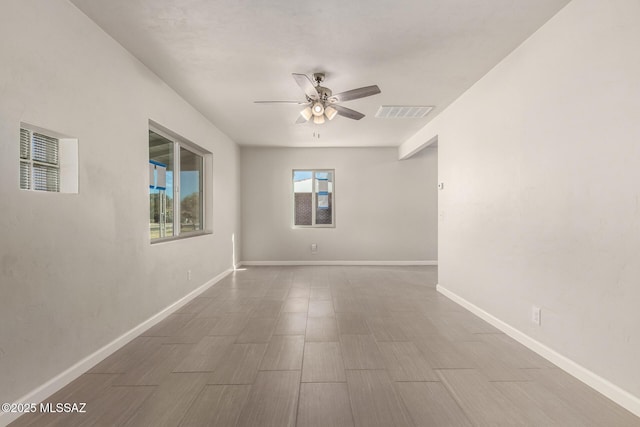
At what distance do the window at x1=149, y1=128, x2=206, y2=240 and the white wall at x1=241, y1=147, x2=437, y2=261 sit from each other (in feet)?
7.08

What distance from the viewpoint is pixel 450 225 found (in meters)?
4.43

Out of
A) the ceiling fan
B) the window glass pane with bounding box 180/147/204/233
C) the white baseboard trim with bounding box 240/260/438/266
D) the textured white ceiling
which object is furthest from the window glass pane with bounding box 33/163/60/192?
the white baseboard trim with bounding box 240/260/438/266

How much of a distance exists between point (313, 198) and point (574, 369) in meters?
5.67

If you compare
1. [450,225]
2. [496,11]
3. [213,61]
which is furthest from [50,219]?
[450,225]

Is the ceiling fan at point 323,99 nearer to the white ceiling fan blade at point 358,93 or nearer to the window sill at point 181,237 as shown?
the white ceiling fan blade at point 358,93

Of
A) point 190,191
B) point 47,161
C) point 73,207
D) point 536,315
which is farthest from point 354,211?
point 47,161

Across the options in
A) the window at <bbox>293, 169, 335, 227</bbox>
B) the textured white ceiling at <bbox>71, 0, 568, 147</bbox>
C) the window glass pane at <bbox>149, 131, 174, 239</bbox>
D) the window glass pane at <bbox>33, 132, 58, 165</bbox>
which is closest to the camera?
the window glass pane at <bbox>33, 132, 58, 165</bbox>

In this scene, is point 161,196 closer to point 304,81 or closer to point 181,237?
point 181,237

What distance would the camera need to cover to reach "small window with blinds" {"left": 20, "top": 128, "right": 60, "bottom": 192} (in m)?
2.00

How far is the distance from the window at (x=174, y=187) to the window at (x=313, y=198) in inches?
99.6

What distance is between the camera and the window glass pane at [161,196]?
3.72 meters

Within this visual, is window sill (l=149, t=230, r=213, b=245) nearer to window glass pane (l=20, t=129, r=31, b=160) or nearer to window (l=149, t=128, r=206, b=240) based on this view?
window (l=149, t=128, r=206, b=240)

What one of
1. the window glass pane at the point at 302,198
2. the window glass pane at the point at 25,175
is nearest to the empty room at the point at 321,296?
the window glass pane at the point at 25,175

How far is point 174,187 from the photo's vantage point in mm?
4258
